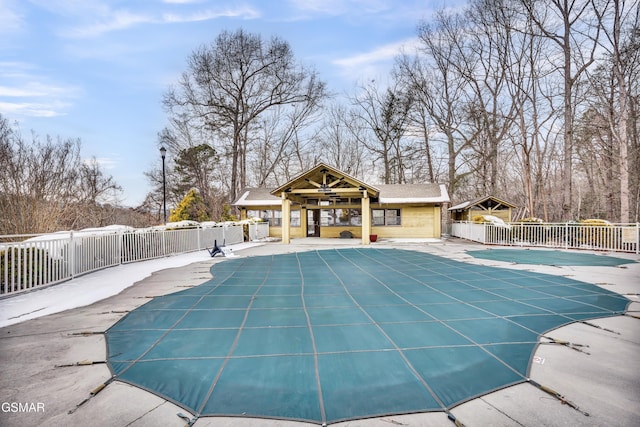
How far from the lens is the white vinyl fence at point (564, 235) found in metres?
11.0

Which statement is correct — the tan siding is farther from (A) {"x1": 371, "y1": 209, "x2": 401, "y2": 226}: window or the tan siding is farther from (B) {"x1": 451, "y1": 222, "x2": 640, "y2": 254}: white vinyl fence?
(B) {"x1": 451, "y1": 222, "x2": 640, "y2": 254}: white vinyl fence

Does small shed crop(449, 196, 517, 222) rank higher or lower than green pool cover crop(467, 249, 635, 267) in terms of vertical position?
higher

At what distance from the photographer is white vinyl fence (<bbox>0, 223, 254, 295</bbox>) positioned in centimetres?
529

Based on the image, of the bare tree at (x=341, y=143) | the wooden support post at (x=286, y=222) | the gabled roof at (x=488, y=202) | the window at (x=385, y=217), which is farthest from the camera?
the bare tree at (x=341, y=143)

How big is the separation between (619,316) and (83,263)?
10.4m

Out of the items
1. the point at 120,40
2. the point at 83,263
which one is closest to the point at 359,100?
the point at 120,40

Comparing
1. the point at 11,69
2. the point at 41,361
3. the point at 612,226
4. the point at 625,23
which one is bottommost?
the point at 41,361

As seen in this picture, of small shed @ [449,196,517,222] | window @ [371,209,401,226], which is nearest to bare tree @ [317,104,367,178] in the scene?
window @ [371,209,401,226]

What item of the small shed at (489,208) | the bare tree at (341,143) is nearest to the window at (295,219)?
the bare tree at (341,143)

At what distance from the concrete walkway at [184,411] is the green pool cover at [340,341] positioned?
103mm

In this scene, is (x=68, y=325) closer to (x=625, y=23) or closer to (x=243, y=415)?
(x=243, y=415)

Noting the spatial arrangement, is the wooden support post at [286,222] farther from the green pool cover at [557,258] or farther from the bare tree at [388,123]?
the bare tree at [388,123]

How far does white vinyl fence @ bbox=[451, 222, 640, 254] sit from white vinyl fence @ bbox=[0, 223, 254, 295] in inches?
526

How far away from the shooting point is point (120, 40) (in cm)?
1006
